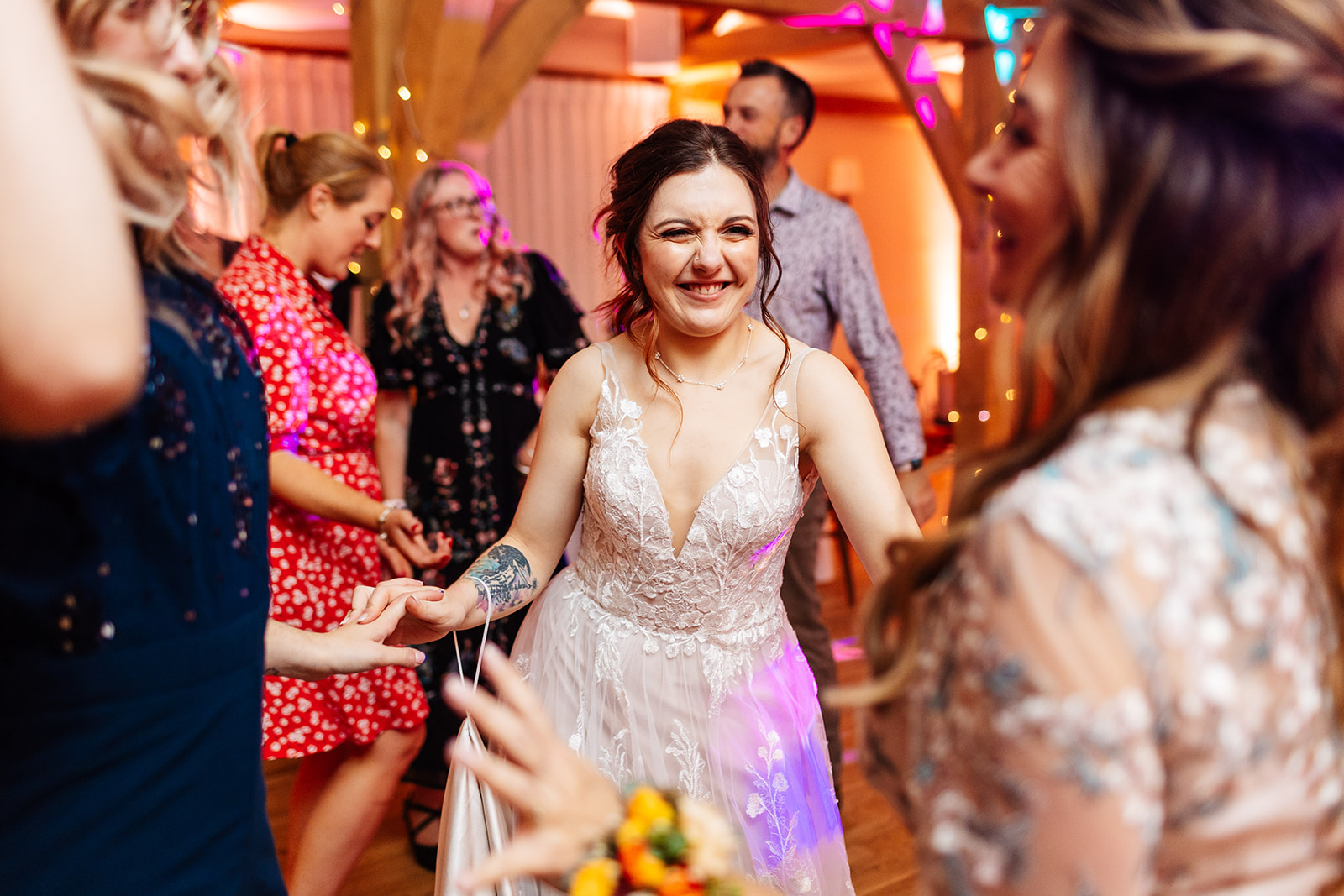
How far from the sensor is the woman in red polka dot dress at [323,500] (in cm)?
210

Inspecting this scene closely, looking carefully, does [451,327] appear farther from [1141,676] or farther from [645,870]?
[1141,676]

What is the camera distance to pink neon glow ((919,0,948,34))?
519 cm

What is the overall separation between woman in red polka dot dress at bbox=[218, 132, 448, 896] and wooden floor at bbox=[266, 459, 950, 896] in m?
0.38

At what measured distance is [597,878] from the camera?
747 millimetres

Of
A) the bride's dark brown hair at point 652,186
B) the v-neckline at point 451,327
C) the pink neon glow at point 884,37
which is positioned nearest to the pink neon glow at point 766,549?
the bride's dark brown hair at point 652,186

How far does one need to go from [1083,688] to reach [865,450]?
997mm

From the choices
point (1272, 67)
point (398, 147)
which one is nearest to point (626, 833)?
point (1272, 67)

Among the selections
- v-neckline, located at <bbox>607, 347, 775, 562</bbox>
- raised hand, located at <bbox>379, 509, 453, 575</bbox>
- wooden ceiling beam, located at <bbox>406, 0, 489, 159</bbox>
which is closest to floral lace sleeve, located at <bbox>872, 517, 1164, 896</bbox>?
v-neckline, located at <bbox>607, 347, 775, 562</bbox>

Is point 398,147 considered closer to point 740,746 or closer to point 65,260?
point 740,746

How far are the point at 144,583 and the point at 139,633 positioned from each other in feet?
0.13

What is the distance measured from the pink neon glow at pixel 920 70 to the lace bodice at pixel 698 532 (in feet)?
13.9

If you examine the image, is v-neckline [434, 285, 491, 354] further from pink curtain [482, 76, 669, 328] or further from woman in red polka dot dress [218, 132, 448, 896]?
pink curtain [482, 76, 669, 328]

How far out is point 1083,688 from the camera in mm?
580

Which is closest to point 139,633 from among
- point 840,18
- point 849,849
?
point 849,849
